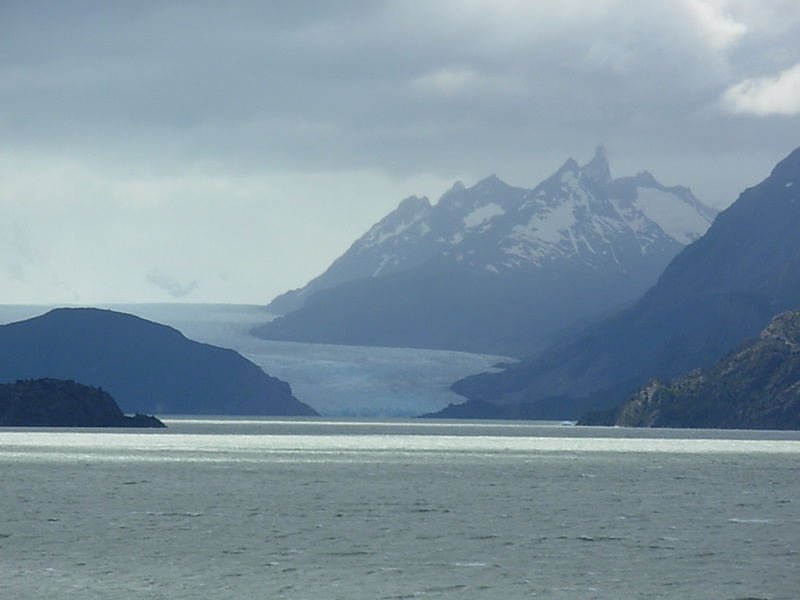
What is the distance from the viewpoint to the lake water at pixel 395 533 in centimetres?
5009

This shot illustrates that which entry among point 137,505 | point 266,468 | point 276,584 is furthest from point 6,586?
point 266,468

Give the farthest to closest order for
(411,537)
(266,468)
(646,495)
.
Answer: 1. (266,468)
2. (646,495)
3. (411,537)

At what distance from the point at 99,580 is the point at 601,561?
1941 cm

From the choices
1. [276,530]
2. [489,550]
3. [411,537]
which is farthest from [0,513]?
[489,550]

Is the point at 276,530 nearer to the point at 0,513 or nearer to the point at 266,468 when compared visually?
the point at 0,513

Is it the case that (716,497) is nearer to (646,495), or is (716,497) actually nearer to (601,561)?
(646,495)

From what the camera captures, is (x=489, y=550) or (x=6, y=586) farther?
(x=489, y=550)

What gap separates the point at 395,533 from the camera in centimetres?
6812

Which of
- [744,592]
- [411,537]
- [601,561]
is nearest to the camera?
[744,592]

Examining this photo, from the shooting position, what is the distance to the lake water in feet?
164

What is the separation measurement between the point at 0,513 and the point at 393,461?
76583mm

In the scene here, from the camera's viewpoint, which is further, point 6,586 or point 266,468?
point 266,468

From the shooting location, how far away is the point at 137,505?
84.2 m

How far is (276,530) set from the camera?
69.4m
